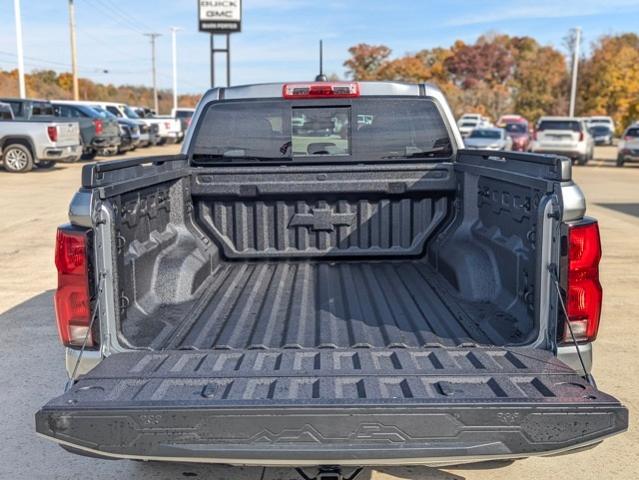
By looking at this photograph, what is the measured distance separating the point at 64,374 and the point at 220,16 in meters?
26.7

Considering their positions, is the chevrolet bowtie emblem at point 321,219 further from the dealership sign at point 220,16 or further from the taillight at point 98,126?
the dealership sign at point 220,16

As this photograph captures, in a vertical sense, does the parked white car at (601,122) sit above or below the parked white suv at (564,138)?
above

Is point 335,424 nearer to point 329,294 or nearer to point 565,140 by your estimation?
point 329,294

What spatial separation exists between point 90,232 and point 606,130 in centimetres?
4607

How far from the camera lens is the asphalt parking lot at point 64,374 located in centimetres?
367

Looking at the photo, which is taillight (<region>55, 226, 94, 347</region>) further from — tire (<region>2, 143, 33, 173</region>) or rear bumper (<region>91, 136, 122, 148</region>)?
rear bumper (<region>91, 136, 122, 148</region>)

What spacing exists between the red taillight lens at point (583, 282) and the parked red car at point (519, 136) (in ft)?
93.7

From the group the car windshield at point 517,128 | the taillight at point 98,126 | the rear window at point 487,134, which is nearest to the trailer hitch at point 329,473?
the taillight at point 98,126

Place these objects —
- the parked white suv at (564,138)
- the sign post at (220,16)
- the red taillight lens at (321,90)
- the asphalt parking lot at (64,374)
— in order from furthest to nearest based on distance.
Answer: the sign post at (220,16) < the parked white suv at (564,138) < the red taillight lens at (321,90) < the asphalt parking lot at (64,374)

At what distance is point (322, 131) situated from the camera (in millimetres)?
4570

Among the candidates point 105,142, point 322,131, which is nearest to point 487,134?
point 105,142

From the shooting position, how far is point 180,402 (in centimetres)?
233

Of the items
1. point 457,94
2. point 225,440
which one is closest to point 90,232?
point 225,440

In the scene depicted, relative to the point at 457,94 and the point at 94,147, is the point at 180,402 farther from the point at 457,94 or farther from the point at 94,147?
the point at 457,94
